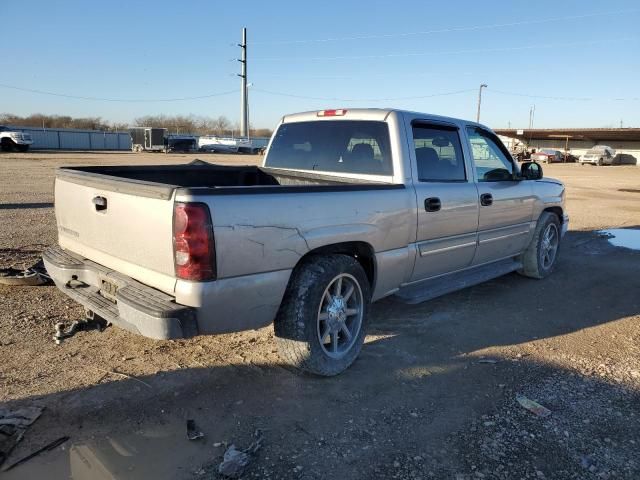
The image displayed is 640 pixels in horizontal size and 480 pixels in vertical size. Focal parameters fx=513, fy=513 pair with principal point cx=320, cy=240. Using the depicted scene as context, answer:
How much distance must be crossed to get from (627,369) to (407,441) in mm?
2195

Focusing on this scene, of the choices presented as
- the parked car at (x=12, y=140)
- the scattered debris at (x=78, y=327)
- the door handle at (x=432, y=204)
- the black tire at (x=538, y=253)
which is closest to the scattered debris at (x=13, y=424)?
the scattered debris at (x=78, y=327)

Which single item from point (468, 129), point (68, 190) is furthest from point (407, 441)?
point (468, 129)

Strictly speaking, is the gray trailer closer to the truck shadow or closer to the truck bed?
the truck bed

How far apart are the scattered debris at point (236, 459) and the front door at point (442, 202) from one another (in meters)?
2.14

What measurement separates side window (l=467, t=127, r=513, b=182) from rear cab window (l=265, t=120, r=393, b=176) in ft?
4.17

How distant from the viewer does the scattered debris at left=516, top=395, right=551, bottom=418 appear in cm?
332

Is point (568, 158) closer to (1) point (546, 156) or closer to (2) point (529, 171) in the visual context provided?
(1) point (546, 156)

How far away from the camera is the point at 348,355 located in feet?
12.7

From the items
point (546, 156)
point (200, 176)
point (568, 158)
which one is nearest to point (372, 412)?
point (200, 176)

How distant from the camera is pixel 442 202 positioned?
446 cm

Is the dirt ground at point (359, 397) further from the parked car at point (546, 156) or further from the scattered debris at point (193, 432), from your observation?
the parked car at point (546, 156)

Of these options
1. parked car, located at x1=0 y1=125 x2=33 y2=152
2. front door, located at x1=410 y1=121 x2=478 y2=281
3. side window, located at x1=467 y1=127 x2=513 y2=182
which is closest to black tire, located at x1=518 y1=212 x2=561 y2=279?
side window, located at x1=467 y1=127 x2=513 y2=182

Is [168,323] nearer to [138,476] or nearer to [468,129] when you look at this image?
[138,476]

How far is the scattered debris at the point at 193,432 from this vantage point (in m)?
2.92
